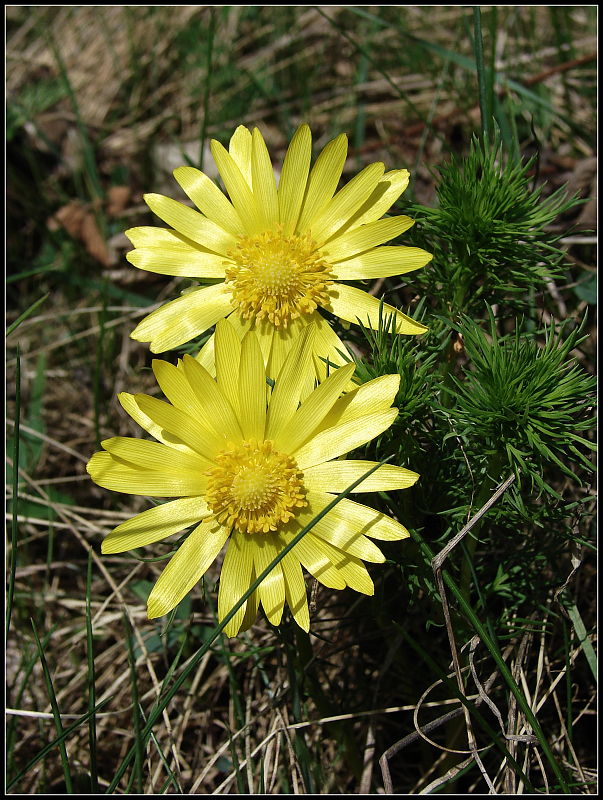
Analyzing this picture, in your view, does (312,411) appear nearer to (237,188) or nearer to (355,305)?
(355,305)

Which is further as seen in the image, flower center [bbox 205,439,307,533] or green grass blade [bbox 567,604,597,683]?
green grass blade [bbox 567,604,597,683]

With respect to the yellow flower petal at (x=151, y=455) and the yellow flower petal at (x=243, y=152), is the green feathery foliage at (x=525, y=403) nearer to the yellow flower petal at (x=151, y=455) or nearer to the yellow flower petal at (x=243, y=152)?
the yellow flower petal at (x=151, y=455)

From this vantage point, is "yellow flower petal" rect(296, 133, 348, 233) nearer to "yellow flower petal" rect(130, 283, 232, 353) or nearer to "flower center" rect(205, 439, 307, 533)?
→ "yellow flower petal" rect(130, 283, 232, 353)

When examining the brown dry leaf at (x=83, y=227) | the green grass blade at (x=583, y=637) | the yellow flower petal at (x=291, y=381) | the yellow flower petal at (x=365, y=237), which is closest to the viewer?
the yellow flower petal at (x=291, y=381)

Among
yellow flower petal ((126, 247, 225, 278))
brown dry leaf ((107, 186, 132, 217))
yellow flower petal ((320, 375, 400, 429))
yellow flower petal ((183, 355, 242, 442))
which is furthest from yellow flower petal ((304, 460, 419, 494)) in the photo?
brown dry leaf ((107, 186, 132, 217))

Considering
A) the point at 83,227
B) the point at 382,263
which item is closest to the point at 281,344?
the point at 382,263

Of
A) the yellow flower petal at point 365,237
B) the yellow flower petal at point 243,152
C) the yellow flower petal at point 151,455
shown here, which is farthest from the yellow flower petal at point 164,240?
the yellow flower petal at point 151,455

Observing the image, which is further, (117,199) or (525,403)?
(117,199)
